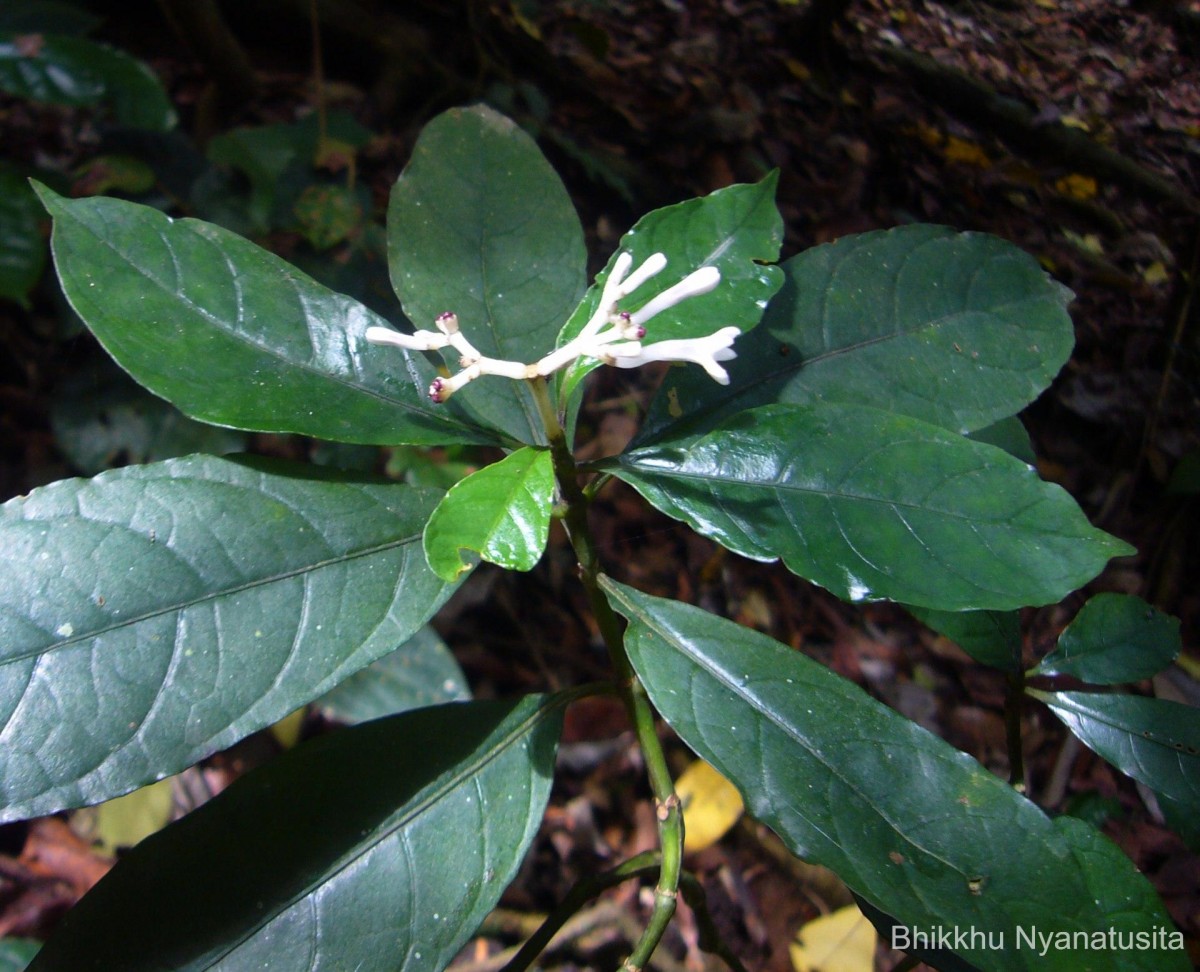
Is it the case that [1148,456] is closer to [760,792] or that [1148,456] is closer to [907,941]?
[907,941]

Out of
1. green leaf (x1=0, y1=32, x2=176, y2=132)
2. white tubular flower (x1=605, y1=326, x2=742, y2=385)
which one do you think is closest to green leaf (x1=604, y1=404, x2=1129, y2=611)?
white tubular flower (x1=605, y1=326, x2=742, y2=385)

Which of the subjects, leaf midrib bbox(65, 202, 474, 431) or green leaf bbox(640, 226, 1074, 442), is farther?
green leaf bbox(640, 226, 1074, 442)

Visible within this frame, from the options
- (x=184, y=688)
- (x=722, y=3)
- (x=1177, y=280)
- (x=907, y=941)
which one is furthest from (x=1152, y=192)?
(x=184, y=688)

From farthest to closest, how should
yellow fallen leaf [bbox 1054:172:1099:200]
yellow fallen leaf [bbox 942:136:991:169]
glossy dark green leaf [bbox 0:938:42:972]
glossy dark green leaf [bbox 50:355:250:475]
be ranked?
yellow fallen leaf [bbox 942:136:991:169] < yellow fallen leaf [bbox 1054:172:1099:200] < glossy dark green leaf [bbox 50:355:250:475] < glossy dark green leaf [bbox 0:938:42:972]

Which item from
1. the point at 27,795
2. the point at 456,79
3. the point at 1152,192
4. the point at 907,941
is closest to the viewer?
the point at 27,795

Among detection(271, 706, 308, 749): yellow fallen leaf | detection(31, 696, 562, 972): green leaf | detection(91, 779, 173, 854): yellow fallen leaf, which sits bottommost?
detection(91, 779, 173, 854): yellow fallen leaf

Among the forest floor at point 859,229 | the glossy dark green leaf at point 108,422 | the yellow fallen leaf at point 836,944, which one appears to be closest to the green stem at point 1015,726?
the forest floor at point 859,229

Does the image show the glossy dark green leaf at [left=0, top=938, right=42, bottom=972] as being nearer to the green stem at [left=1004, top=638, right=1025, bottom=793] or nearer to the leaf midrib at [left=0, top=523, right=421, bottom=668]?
the leaf midrib at [left=0, top=523, right=421, bottom=668]
